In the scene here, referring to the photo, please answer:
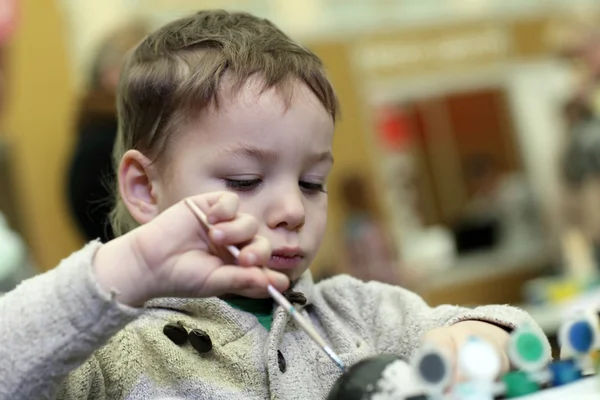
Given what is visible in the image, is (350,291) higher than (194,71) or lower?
lower

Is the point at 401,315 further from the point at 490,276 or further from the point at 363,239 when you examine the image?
the point at 490,276

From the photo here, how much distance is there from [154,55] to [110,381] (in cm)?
37

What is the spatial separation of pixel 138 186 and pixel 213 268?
0.93ft

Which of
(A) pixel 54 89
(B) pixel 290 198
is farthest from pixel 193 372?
(A) pixel 54 89

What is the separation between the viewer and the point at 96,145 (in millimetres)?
1637

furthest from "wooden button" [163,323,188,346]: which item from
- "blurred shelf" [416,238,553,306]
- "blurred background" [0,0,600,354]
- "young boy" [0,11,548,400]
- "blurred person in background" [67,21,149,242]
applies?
"blurred shelf" [416,238,553,306]

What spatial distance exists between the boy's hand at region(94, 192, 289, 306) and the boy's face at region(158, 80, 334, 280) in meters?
0.14

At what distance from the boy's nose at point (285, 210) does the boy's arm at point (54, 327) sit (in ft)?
0.70

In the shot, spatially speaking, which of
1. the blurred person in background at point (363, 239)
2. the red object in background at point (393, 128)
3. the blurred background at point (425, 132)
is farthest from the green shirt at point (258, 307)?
the red object in background at point (393, 128)

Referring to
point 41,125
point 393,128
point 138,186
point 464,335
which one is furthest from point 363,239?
point 464,335

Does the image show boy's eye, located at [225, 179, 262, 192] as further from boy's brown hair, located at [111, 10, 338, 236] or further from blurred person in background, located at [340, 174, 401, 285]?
blurred person in background, located at [340, 174, 401, 285]

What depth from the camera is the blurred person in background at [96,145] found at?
1.48 metres

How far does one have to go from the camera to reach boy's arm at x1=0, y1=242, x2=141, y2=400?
1.87ft

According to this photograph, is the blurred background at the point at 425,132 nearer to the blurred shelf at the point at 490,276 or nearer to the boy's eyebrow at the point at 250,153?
the blurred shelf at the point at 490,276
